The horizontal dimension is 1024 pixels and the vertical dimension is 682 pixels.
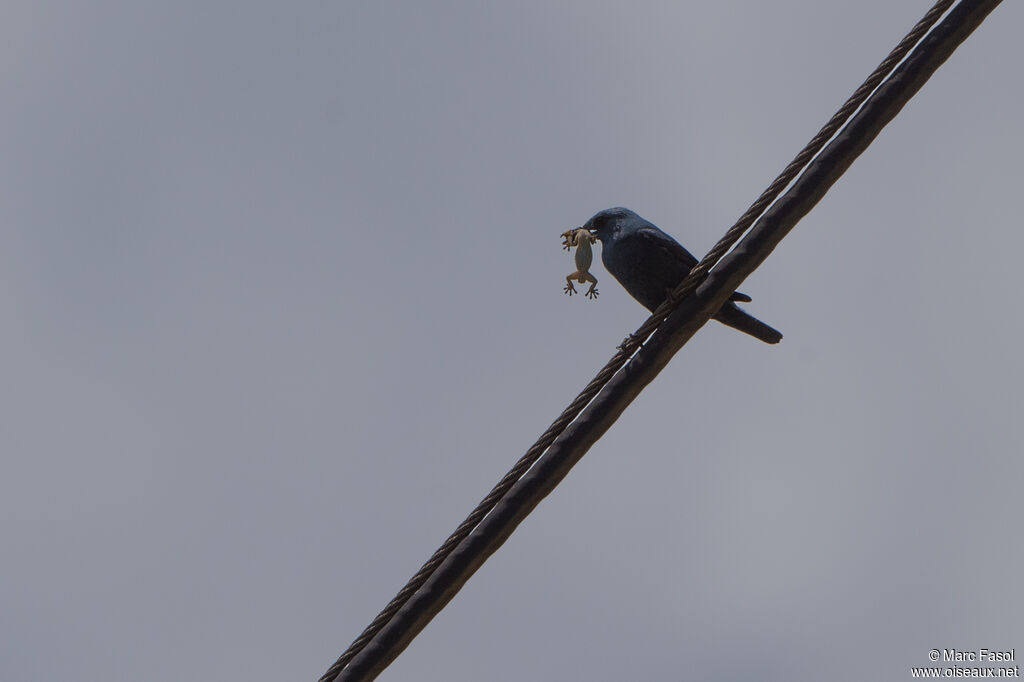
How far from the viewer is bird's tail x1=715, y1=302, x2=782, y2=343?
5.95 meters

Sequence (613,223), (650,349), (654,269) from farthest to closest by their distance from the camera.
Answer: (613,223) → (654,269) → (650,349)

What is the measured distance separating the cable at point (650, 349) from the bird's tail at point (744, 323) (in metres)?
1.87

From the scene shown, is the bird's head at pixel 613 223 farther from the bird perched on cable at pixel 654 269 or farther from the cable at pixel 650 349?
the cable at pixel 650 349

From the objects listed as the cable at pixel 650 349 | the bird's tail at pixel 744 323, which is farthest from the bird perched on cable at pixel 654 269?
the cable at pixel 650 349

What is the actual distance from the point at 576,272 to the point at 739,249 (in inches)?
81.2

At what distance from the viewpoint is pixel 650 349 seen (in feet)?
13.2

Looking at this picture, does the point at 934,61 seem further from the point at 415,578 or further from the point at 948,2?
the point at 415,578

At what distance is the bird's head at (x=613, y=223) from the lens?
622cm

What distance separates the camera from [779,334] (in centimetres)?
605

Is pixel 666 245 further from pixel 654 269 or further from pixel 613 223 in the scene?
pixel 613 223

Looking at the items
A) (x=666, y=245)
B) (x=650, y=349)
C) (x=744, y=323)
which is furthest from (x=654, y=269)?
(x=650, y=349)

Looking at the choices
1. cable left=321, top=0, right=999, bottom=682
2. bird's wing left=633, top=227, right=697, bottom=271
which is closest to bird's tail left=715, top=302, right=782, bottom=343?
bird's wing left=633, top=227, right=697, bottom=271

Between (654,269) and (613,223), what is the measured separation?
642 millimetres

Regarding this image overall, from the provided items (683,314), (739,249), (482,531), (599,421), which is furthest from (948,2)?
(482,531)
